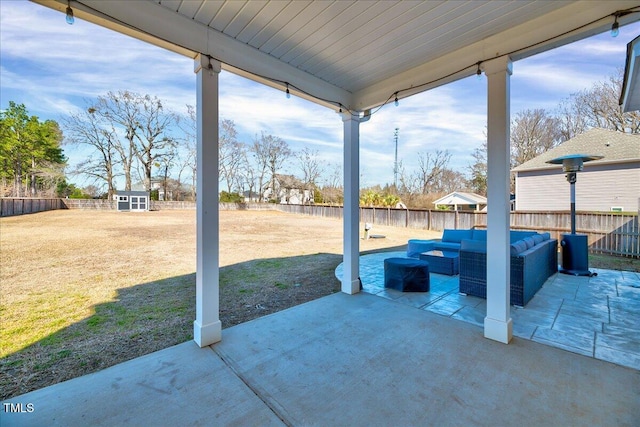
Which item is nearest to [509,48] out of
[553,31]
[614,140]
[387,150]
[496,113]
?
[553,31]

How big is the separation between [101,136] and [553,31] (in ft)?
81.2

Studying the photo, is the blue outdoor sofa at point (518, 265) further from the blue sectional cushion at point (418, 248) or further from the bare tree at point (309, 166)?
the bare tree at point (309, 166)

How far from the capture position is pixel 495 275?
247 cm

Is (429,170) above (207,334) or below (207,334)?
above

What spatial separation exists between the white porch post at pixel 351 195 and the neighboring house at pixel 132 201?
2022 centimetres

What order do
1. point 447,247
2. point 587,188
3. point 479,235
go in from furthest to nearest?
point 587,188 < point 447,247 < point 479,235

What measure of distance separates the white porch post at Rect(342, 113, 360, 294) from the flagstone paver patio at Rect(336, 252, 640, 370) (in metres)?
0.45

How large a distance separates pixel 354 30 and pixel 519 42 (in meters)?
1.42

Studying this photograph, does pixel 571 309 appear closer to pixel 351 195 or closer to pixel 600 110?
pixel 351 195

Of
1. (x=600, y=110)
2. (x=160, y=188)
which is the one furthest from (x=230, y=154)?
(x=600, y=110)

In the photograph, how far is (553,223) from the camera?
28.2 ft

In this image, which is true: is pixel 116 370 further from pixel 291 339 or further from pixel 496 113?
pixel 496 113

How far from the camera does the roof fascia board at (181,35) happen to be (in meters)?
1.84

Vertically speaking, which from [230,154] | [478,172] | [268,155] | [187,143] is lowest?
[478,172]
